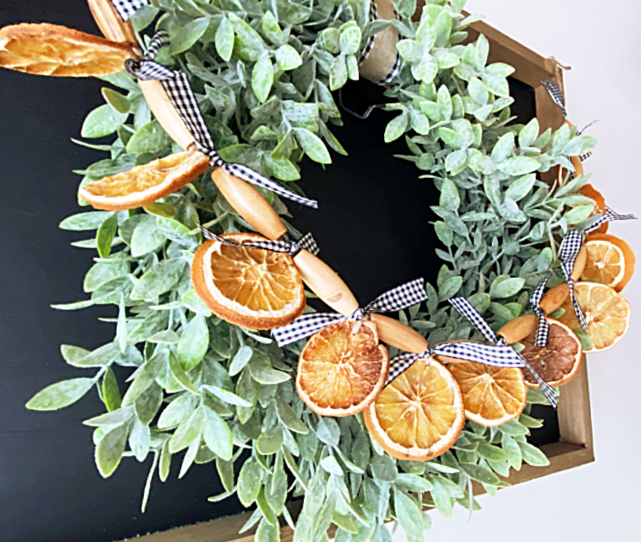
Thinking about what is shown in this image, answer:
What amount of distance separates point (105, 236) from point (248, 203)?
13cm

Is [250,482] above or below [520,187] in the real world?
below

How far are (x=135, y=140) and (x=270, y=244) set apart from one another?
150 mm

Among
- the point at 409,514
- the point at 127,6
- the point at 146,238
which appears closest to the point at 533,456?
the point at 409,514

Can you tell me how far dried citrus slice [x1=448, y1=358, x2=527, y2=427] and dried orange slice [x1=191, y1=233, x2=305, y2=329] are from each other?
263 mm

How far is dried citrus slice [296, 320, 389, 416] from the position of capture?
434mm

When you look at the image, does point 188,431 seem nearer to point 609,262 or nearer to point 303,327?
point 303,327

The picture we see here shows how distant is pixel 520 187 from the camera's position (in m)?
0.61

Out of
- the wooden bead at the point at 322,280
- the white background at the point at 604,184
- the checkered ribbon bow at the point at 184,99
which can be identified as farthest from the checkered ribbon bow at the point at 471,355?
the white background at the point at 604,184

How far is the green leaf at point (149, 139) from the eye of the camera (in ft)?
1.30

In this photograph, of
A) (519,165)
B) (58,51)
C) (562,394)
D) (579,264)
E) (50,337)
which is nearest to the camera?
(58,51)

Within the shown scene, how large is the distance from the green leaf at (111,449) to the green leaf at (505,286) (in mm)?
487

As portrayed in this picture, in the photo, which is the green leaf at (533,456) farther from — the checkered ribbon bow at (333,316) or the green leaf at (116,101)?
the green leaf at (116,101)

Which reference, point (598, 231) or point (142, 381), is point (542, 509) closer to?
point (598, 231)

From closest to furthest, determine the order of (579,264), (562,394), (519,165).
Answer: (519,165), (579,264), (562,394)
